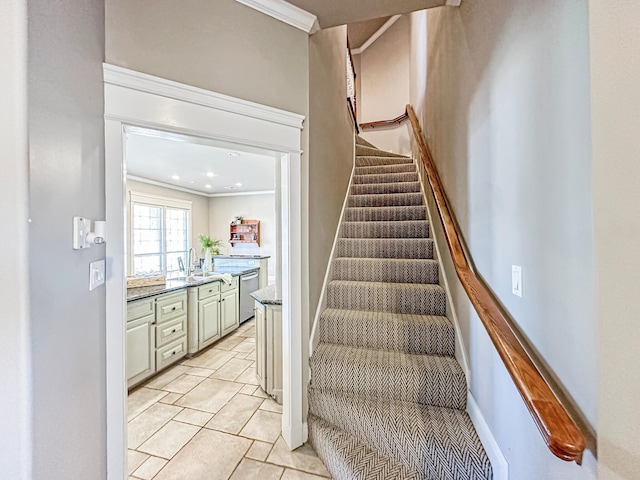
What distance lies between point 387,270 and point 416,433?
1.26m

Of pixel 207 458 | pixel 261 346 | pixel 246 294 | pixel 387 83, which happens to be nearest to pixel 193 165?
pixel 246 294

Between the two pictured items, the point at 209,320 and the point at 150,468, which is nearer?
the point at 150,468

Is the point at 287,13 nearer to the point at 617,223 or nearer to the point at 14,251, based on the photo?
the point at 14,251

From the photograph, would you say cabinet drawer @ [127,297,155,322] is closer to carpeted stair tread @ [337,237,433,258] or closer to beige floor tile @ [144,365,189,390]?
beige floor tile @ [144,365,189,390]

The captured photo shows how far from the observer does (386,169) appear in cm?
395

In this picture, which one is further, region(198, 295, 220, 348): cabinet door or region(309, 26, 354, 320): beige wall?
region(198, 295, 220, 348): cabinet door

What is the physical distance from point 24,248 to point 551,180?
160 centimetres

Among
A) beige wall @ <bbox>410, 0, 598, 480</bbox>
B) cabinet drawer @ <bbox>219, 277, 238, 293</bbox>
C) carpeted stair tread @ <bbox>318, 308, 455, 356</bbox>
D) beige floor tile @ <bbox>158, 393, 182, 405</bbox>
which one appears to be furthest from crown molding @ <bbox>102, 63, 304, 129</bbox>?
cabinet drawer @ <bbox>219, 277, 238, 293</bbox>

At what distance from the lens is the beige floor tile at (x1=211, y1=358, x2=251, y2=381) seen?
2.84 metres

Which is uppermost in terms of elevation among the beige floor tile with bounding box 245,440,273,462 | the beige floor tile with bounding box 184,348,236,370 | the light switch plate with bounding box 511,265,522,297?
the light switch plate with bounding box 511,265,522,297

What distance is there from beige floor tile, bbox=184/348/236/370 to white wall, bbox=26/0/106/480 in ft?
6.16

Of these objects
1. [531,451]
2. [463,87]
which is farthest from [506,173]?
[531,451]

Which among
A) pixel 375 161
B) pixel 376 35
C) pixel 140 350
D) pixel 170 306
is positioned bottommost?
pixel 140 350

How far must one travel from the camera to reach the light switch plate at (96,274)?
118cm
